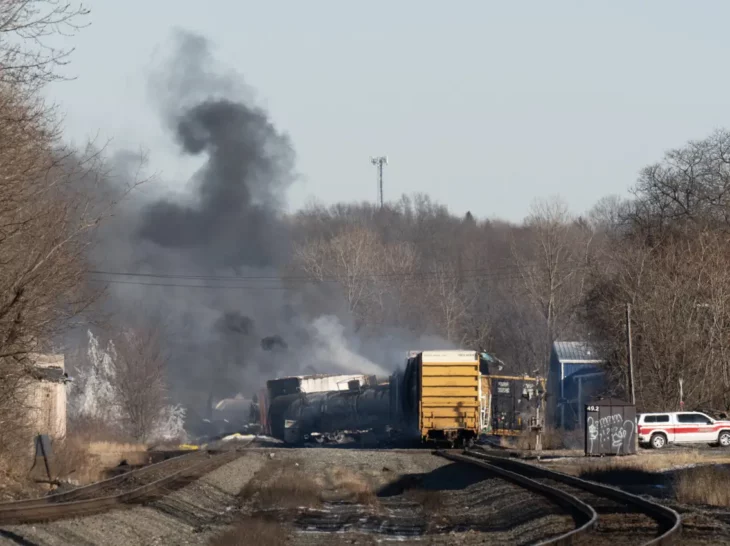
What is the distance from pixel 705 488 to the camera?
2030cm

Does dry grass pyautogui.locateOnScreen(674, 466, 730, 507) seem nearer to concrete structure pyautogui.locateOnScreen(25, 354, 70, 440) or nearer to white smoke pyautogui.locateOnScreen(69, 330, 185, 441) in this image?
concrete structure pyautogui.locateOnScreen(25, 354, 70, 440)

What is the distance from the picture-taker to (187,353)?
8069cm

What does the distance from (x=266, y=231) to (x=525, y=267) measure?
2493 cm

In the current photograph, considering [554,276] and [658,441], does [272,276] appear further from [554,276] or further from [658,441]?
[658,441]

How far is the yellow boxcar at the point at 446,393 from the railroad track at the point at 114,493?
8.34 meters

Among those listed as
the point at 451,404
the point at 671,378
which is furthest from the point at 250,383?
the point at 451,404

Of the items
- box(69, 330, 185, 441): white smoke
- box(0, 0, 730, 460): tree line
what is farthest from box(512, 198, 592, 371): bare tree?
box(69, 330, 185, 441): white smoke

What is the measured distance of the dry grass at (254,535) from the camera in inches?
591

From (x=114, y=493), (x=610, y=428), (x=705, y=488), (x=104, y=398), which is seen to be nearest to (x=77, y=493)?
(x=114, y=493)

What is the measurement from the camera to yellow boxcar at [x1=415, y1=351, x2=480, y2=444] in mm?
39188

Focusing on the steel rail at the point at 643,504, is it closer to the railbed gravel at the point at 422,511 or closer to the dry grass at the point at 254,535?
the railbed gravel at the point at 422,511

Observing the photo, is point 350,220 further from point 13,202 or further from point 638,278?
point 13,202

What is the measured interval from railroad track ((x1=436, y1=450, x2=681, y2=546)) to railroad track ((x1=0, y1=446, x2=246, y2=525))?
23.7ft

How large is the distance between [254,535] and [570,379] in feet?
191
